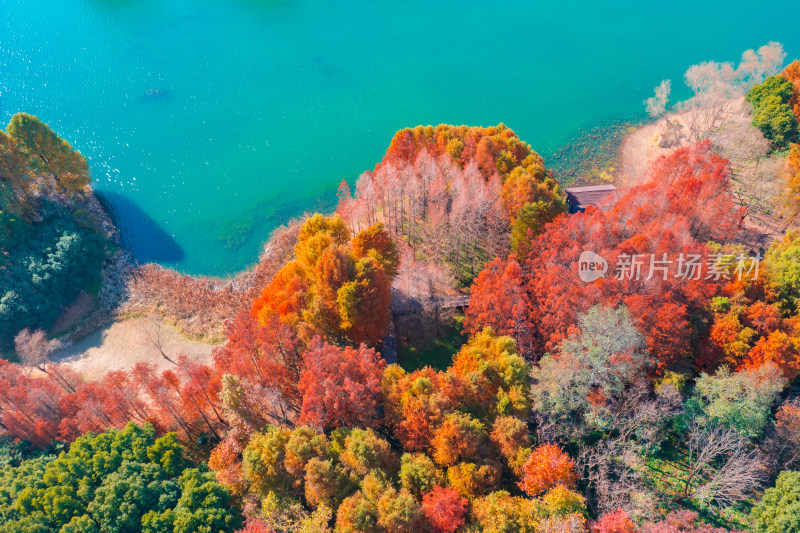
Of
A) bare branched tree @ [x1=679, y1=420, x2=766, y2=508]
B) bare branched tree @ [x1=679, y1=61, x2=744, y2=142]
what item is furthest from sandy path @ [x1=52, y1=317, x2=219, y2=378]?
bare branched tree @ [x1=679, y1=61, x2=744, y2=142]

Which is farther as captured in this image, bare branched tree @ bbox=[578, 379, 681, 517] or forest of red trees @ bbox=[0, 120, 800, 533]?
bare branched tree @ bbox=[578, 379, 681, 517]

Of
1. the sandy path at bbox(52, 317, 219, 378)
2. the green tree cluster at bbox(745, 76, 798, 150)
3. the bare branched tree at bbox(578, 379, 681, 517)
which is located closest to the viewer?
the bare branched tree at bbox(578, 379, 681, 517)

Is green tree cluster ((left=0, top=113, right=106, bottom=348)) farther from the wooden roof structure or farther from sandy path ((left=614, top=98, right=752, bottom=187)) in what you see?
sandy path ((left=614, top=98, right=752, bottom=187))

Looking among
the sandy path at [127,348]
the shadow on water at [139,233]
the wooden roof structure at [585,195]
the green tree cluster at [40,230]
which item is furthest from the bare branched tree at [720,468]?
the green tree cluster at [40,230]

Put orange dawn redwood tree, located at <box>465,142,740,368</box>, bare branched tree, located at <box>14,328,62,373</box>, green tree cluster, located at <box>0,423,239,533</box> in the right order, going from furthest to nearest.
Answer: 1. bare branched tree, located at <box>14,328,62,373</box>
2. orange dawn redwood tree, located at <box>465,142,740,368</box>
3. green tree cluster, located at <box>0,423,239,533</box>

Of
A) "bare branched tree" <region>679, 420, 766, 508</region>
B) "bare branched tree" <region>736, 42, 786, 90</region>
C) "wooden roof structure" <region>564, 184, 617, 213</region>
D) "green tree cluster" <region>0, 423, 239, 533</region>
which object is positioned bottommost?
"green tree cluster" <region>0, 423, 239, 533</region>

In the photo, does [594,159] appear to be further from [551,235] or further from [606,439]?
[606,439]

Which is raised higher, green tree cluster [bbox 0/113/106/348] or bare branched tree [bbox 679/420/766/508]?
green tree cluster [bbox 0/113/106/348]
